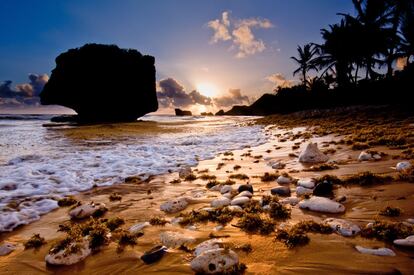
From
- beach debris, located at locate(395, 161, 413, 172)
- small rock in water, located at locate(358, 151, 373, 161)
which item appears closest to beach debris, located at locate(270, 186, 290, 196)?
beach debris, located at locate(395, 161, 413, 172)

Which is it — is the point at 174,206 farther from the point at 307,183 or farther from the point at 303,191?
the point at 307,183

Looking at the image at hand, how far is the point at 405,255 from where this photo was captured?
2.26 m

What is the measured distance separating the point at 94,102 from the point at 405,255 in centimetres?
5744

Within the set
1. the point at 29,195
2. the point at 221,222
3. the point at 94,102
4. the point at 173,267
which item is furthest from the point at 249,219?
the point at 94,102

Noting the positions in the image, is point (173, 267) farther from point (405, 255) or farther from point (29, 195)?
point (29, 195)

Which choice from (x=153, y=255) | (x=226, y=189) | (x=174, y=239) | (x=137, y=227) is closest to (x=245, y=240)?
(x=174, y=239)

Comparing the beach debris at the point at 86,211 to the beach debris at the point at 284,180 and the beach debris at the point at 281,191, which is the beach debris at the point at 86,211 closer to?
the beach debris at the point at 281,191

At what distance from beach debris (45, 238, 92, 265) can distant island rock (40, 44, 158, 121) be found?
182ft

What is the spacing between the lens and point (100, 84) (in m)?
54.2

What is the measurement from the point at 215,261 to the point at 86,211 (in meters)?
2.64

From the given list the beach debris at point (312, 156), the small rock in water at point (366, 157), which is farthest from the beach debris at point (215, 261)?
the small rock in water at point (366, 157)

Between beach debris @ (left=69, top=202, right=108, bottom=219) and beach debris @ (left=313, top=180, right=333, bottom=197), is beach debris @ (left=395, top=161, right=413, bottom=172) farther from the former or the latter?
beach debris @ (left=69, top=202, right=108, bottom=219)

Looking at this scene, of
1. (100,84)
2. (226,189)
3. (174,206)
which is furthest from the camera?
(100,84)

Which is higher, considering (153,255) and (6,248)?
(153,255)
